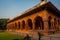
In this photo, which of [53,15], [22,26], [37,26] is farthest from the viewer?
[22,26]

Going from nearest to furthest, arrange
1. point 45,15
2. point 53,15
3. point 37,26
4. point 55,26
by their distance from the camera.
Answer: point 45,15 → point 53,15 → point 55,26 → point 37,26

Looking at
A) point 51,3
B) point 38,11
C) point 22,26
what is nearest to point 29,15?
point 38,11

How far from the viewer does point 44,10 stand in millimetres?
15000

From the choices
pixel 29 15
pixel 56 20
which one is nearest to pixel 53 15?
pixel 56 20

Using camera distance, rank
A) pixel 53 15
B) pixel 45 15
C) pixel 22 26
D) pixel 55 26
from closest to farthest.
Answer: pixel 45 15
pixel 53 15
pixel 55 26
pixel 22 26

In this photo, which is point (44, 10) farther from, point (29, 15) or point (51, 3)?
point (29, 15)

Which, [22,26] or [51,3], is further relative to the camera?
[22,26]

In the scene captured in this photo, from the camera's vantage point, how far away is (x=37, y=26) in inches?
802

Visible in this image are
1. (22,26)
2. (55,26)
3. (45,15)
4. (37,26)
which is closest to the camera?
(45,15)

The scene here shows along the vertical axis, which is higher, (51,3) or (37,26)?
(51,3)

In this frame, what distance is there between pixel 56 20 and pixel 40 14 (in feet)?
11.4

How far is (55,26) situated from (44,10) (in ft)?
12.8

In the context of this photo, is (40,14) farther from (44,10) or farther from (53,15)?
(53,15)

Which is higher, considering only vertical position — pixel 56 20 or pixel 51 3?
pixel 51 3
